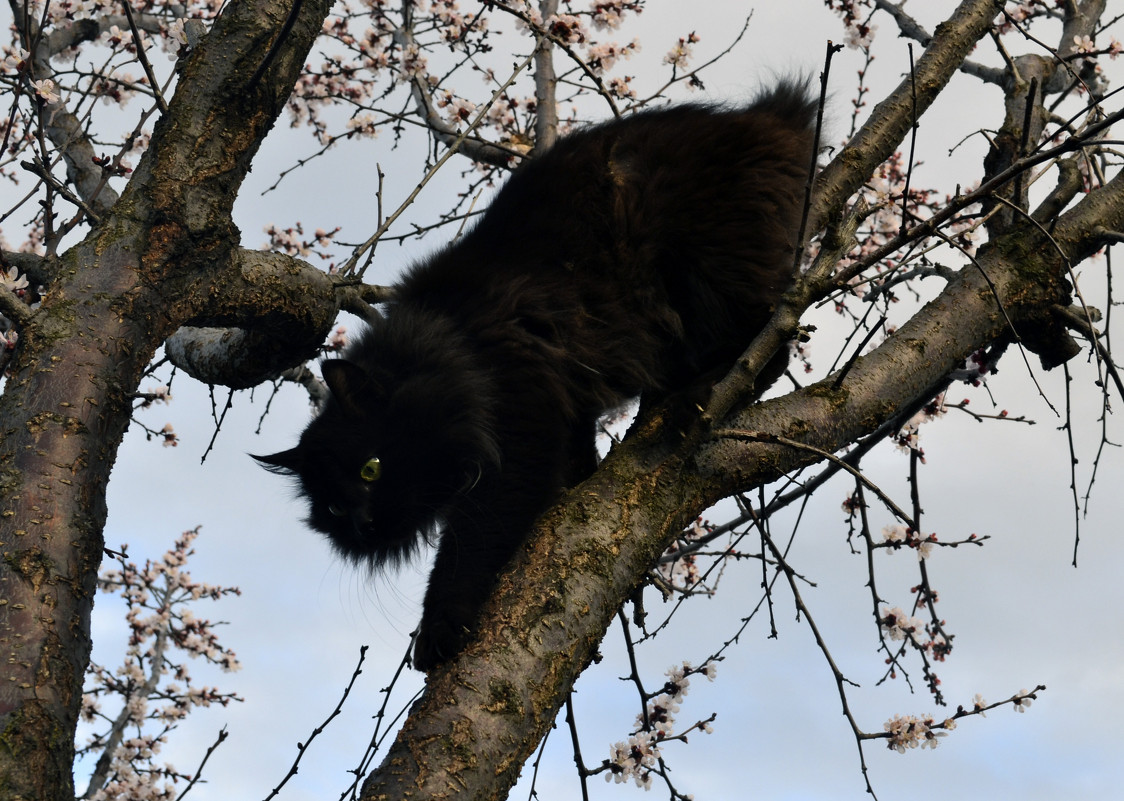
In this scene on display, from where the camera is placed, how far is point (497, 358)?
8.95 feet

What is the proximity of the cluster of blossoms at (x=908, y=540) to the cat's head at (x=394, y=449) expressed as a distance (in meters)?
1.78

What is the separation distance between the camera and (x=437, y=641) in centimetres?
224

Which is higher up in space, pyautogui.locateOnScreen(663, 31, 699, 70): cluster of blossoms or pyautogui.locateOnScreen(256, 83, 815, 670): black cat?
pyautogui.locateOnScreen(663, 31, 699, 70): cluster of blossoms

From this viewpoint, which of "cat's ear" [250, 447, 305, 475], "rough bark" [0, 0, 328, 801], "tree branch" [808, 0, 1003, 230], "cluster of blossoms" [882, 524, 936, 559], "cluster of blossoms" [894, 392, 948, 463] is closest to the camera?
"rough bark" [0, 0, 328, 801]

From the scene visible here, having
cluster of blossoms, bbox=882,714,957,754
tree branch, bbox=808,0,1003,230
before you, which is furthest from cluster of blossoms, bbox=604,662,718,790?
tree branch, bbox=808,0,1003,230

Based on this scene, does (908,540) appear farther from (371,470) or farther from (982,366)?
(371,470)

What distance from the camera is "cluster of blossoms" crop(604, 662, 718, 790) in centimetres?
323

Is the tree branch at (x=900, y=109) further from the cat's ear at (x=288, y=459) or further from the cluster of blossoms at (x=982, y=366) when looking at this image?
the cat's ear at (x=288, y=459)

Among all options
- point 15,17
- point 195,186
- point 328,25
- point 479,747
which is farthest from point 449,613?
point 328,25

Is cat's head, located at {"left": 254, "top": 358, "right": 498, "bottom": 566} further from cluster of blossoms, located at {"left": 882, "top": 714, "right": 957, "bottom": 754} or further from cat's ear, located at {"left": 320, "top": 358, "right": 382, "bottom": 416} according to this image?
cluster of blossoms, located at {"left": 882, "top": 714, "right": 957, "bottom": 754}

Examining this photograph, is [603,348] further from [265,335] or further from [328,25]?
[328,25]

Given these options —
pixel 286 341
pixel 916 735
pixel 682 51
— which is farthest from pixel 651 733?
pixel 682 51

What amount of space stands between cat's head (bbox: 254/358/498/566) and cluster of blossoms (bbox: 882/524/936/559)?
1.78 m

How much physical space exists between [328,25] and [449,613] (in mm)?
4772
